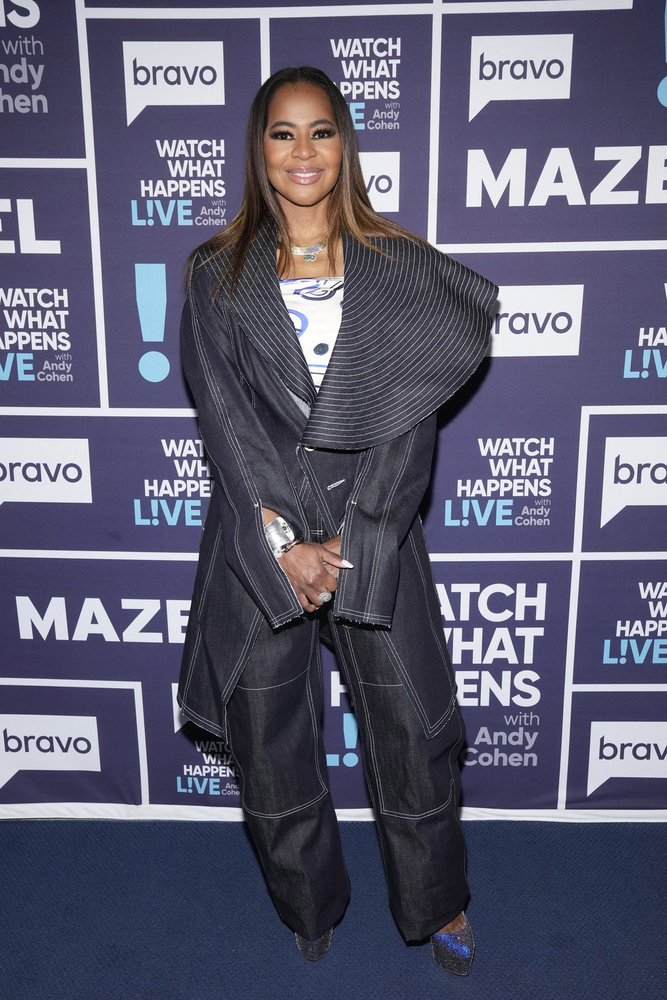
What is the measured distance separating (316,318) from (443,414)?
2.02 ft

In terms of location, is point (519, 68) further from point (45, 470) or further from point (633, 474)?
point (45, 470)

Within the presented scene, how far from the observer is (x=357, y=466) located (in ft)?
5.77

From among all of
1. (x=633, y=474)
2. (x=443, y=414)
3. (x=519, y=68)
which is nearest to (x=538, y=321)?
(x=443, y=414)

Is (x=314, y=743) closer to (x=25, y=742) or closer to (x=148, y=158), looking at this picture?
(x=25, y=742)

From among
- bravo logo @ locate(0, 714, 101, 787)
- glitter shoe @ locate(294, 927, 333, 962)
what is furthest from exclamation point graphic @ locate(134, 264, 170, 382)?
glitter shoe @ locate(294, 927, 333, 962)

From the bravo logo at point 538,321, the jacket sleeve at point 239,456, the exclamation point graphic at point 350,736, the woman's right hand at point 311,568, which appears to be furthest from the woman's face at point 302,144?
the exclamation point graphic at point 350,736

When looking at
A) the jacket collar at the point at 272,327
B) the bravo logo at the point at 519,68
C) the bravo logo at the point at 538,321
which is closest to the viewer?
the jacket collar at the point at 272,327

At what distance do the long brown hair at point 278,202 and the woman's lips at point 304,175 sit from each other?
68mm

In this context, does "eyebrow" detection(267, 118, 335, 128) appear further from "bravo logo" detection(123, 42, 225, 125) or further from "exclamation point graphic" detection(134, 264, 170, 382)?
"exclamation point graphic" detection(134, 264, 170, 382)

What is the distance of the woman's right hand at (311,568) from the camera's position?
169 cm

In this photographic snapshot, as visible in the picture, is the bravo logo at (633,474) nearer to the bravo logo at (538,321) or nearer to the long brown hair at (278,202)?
the bravo logo at (538,321)

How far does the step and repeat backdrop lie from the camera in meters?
2.04

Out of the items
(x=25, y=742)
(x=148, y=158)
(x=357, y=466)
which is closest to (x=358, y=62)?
(x=148, y=158)

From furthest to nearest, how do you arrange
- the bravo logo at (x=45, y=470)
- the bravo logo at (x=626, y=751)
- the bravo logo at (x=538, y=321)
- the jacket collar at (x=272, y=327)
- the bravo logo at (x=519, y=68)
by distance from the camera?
the bravo logo at (x=626, y=751)
the bravo logo at (x=45, y=470)
the bravo logo at (x=538, y=321)
the bravo logo at (x=519, y=68)
the jacket collar at (x=272, y=327)
